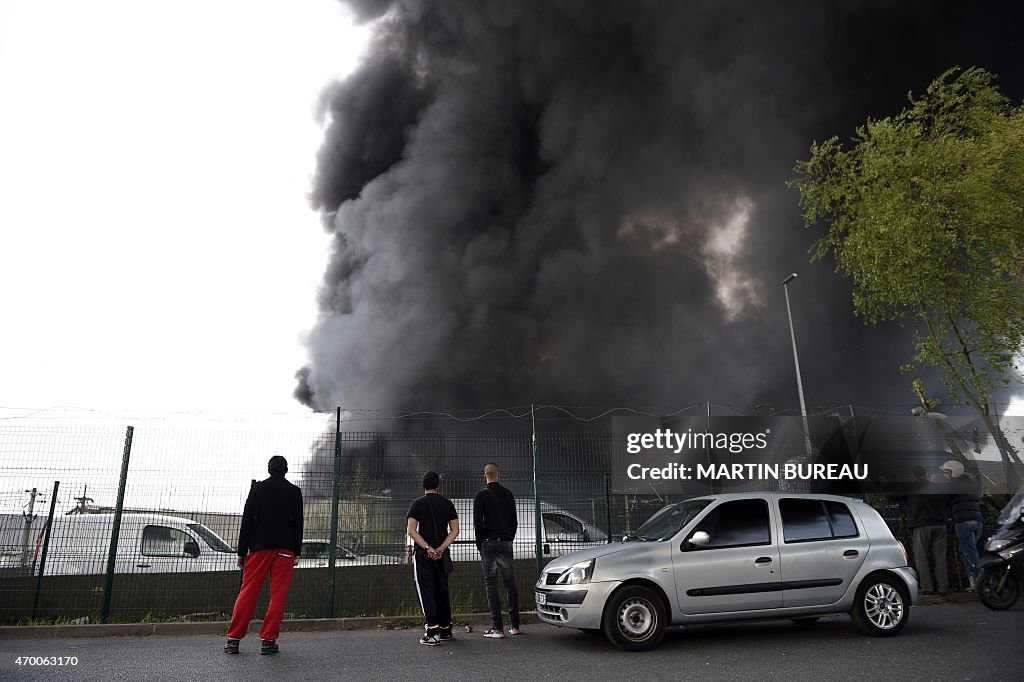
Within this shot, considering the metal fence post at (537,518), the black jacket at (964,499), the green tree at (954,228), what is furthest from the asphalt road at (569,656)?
the green tree at (954,228)

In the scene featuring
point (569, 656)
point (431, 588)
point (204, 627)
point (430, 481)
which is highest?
point (430, 481)

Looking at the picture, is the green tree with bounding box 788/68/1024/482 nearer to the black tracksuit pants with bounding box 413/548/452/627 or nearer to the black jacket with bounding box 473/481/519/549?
the black jacket with bounding box 473/481/519/549

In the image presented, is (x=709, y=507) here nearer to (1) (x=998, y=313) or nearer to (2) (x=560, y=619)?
(2) (x=560, y=619)

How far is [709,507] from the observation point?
720 cm

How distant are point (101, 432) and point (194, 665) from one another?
3930mm

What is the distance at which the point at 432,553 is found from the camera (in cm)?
701

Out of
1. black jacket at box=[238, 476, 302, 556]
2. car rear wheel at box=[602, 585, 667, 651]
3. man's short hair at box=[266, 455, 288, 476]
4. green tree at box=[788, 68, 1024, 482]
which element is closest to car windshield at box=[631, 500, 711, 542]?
car rear wheel at box=[602, 585, 667, 651]

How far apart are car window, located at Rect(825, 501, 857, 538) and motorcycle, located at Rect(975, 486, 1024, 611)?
9.52 feet

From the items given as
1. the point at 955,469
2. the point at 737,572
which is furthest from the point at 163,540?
the point at 955,469

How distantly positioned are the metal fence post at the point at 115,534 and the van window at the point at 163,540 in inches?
12.8

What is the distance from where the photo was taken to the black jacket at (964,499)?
33.2 feet

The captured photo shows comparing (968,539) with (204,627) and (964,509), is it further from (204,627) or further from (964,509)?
(204,627)

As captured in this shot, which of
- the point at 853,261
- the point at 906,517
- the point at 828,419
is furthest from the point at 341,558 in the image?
the point at 853,261

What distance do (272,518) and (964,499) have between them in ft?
31.9
